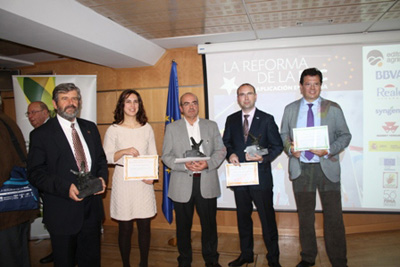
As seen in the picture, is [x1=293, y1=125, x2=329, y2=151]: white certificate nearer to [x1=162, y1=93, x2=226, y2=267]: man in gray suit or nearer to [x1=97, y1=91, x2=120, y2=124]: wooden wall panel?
[x1=162, y1=93, x2=226, y2=267]: man in gray suit

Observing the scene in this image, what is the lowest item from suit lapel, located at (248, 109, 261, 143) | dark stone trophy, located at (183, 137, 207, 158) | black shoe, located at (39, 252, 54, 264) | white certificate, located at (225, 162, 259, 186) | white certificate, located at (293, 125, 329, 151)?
black shoe, located at (39, 252, 54, 264)

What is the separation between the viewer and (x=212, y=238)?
10.3 ft

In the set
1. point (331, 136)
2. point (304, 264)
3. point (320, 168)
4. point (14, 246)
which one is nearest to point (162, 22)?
point (331, 136)

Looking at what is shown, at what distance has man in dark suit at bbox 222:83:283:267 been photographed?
3057mm

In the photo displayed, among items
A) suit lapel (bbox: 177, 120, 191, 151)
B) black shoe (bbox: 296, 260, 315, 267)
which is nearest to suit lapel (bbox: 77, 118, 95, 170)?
suit lapel (bbox: 177, 120, 191, 151)

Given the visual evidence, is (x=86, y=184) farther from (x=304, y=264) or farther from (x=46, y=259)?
(x=304, y=264)

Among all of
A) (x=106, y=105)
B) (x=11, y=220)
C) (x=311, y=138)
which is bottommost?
(x=11, y=220)

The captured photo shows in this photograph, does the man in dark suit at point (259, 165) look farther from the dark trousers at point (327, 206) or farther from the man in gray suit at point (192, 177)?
the dark trousers at point (327, 206)

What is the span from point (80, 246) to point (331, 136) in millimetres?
2538

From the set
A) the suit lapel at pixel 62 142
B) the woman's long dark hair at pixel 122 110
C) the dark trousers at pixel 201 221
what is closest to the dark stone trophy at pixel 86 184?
the suit lapel at pixel 62 142

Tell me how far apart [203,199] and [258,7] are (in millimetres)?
2052

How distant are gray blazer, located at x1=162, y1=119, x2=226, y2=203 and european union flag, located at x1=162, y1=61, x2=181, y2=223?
3.73ft

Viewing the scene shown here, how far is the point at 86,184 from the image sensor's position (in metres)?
2.21

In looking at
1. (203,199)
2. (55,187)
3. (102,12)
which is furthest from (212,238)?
(102,12)
